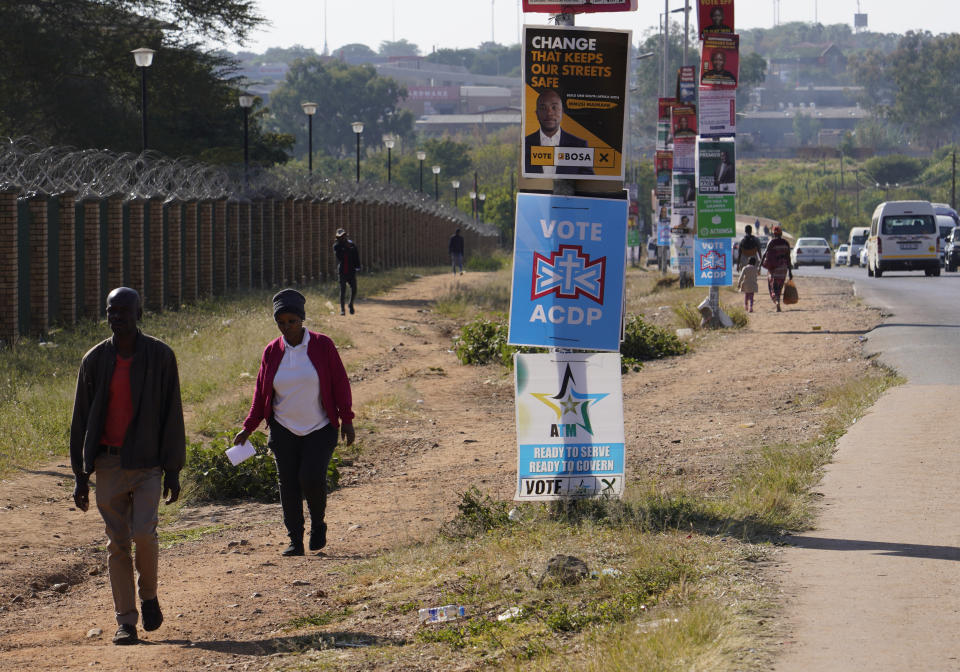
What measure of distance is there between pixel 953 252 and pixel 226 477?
37.3m

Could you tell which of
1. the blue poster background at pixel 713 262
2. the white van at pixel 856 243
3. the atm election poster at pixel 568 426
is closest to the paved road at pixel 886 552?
the atm election poster at pixel 568 426

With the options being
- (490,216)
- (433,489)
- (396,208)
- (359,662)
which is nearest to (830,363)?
(433,489)

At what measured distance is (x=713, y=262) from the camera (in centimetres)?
2212

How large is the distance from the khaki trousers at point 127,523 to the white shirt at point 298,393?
143 centimetres

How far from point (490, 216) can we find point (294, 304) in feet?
333

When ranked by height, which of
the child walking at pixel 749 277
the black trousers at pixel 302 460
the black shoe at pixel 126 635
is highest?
the child walking at pixel 749 277

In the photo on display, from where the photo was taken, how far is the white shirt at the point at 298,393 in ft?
26.9

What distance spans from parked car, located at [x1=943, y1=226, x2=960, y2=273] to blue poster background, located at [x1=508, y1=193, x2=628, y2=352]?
38516mm

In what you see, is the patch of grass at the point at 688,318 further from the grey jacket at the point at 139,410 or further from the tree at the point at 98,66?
the tree at the point at 98,66

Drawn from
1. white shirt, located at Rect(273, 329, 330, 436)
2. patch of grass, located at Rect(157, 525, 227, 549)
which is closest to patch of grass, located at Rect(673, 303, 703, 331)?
patch of grass, located at Rect(157, 525, 227, 549)

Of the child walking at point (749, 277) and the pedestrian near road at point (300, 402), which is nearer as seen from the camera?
the pedestrian near road at point (300, 402)

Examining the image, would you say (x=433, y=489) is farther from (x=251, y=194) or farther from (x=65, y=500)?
(x=251, y=194)

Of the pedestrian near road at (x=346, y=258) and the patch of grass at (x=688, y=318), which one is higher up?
the pedestrian near road at (x=346, y=258)

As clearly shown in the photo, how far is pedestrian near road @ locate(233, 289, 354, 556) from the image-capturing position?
8195 mm
